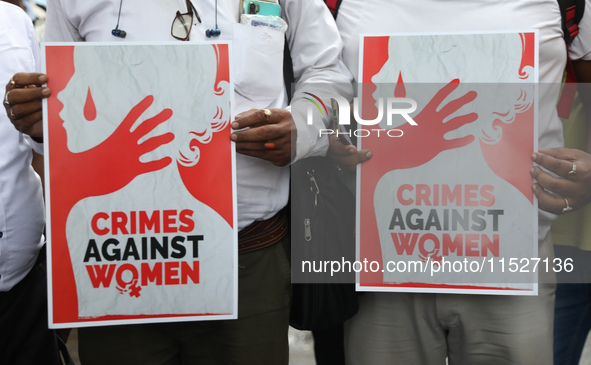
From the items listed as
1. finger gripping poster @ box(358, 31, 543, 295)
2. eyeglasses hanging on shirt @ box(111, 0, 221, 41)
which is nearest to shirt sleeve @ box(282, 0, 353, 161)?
finger gripping poster @ box(358, 31, 543, 295)

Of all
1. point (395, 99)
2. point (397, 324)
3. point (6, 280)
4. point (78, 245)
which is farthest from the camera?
point (6, 280)

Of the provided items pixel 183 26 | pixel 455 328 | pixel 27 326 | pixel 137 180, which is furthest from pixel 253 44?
pixel 27 326

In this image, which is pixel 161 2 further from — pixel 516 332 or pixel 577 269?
pixel 577 269

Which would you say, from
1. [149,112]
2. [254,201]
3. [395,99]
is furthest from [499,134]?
[149,112]

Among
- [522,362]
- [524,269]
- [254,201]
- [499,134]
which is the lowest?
[522,362]

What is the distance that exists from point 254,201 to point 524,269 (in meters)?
0.73

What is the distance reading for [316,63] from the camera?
1622 mm

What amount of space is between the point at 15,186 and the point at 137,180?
615 mm

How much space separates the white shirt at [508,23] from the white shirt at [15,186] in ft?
3.65

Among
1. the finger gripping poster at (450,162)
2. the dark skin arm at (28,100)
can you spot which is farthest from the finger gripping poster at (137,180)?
the finger gripping poster at (450,162)

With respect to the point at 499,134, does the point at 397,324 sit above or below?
below

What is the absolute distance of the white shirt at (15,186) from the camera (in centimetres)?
177

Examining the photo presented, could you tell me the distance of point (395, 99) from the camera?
152 centimetres

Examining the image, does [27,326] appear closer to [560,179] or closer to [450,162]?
[450,162]
